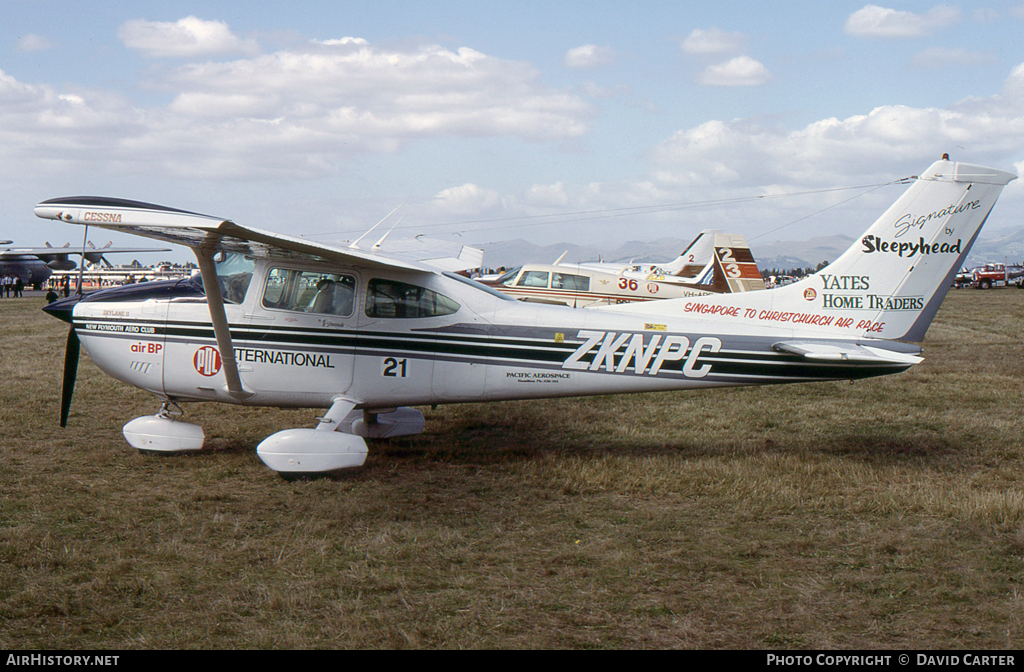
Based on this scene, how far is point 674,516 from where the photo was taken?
5.79 m

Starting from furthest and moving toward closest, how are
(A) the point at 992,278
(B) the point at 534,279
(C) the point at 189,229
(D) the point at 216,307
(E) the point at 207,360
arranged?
(A) the point at 992,278, (B) the point at 534,279, (E) the point at 207,360, (D) the point at 216,307, (C) the point at 189,229

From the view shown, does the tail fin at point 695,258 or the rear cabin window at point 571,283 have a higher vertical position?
the tail fin at point 695,258

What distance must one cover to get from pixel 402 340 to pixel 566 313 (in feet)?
5.43

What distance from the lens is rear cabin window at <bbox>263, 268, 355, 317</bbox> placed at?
719 cm

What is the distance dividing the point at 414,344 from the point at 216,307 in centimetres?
186

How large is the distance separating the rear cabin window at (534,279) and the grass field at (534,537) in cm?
1000

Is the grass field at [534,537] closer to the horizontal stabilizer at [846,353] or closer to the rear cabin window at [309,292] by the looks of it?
the horizontal stabilizer at [846,353]

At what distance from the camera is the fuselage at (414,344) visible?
7.04 metres

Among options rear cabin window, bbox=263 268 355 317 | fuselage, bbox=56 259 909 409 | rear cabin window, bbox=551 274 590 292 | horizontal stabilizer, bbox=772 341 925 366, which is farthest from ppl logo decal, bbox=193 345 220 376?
rear cabin window, bbox=551 274 590 292

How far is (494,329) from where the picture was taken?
7.18 metres

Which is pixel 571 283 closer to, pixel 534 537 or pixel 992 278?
pixel 534 537

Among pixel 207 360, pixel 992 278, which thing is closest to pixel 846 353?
pixel 207 360

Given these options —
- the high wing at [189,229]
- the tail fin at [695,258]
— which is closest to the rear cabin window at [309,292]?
the high wing at [189,229]
